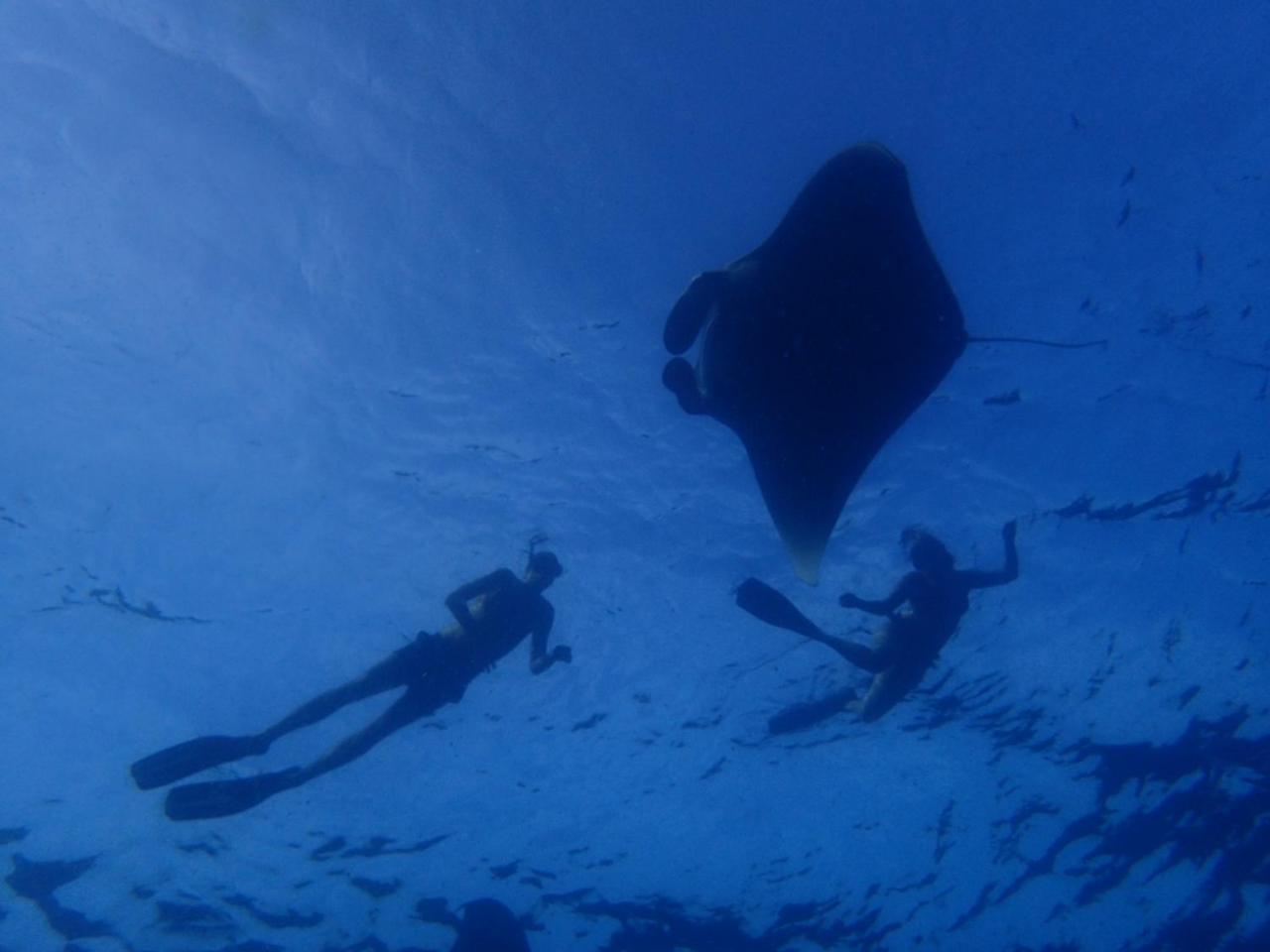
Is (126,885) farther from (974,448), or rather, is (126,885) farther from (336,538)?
(974,448)

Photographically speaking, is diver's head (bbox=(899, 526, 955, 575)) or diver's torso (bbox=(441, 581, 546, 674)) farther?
diver's head (bbox=(899, 526, 955, 575))

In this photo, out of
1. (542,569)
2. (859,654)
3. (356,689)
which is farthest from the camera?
(859,654)

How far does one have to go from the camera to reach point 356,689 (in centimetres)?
945

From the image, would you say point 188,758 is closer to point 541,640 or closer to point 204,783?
point 204,783

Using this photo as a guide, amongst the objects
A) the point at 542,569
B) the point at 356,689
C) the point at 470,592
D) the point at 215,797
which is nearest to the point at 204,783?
the point at 215,797

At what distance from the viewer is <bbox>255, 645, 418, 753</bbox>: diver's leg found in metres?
9.23

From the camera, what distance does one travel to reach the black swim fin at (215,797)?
809cm

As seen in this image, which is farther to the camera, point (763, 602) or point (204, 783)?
point (204, 783)

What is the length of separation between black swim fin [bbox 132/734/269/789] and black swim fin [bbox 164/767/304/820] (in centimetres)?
20

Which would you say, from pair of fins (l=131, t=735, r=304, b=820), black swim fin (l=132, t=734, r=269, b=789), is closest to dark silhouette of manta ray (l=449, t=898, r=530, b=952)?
pair of fins (l=131, t=735, r=304, b=820)

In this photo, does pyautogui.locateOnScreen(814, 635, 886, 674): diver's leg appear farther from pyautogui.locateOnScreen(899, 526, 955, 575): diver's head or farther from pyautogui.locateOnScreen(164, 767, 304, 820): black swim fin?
pyautogui.locateOnScreen(164, 767, 304, 820): black swim fin

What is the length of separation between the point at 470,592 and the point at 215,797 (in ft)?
11.0

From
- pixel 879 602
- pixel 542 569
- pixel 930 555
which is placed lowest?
pixel 879 602

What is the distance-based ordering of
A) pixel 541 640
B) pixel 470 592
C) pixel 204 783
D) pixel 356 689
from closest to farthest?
1. pixel 204 783
2. pixel 356 689
3. pixel 470 592
4. pixel 541 640
